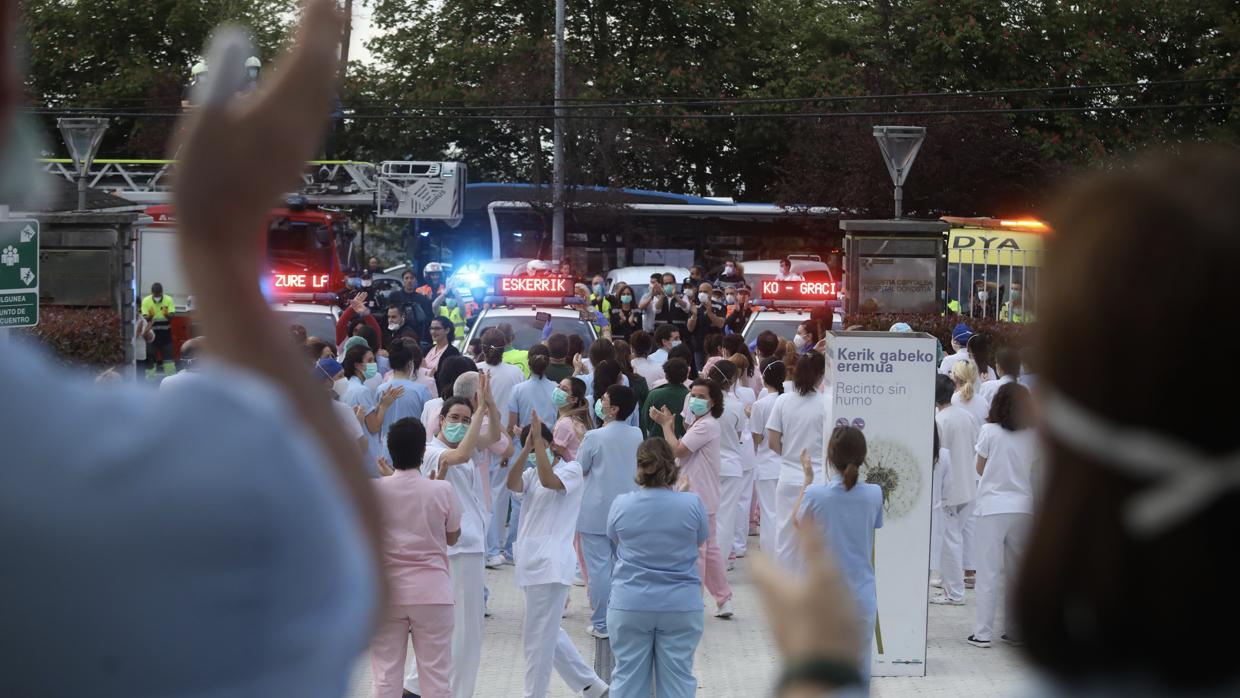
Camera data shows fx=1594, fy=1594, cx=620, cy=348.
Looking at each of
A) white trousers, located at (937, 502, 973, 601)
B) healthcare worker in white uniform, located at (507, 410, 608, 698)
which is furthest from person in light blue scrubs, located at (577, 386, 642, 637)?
white trousers, located at (937, 502, 973, 601)

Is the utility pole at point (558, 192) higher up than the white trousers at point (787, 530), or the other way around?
the utility pole at point (558, 192)

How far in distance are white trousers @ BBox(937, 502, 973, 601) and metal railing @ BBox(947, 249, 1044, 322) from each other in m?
11.8

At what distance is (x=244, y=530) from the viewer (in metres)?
1.09

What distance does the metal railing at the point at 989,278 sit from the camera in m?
26.2

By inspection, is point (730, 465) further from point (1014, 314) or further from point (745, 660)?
point (1014, 314)

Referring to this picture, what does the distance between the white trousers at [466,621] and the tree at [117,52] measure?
4185cm

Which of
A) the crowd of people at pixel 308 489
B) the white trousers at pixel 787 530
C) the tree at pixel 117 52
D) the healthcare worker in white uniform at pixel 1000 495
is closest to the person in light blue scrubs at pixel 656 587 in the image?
the white trousers at pixel 787 530

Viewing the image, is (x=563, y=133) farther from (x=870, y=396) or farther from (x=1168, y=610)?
(x=1168, y=610)

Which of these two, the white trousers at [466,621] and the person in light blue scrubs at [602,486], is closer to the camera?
the white trousers at [466,621]

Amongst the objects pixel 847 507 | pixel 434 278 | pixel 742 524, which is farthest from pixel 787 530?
pixel 434 278

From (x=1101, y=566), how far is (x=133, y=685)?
709 millimetres

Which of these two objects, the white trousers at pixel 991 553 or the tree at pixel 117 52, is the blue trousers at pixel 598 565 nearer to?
the white trousers at pixel 991 553

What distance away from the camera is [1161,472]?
3.84 ft

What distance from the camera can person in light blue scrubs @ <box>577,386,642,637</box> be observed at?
10547 millimetres
